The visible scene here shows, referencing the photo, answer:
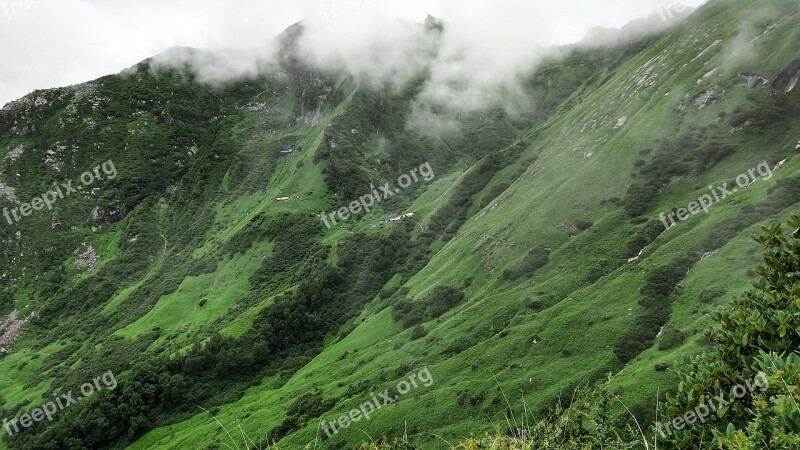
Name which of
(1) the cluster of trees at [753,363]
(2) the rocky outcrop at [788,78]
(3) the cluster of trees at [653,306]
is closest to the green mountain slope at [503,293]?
(3) the cluster of trees at [653,306]

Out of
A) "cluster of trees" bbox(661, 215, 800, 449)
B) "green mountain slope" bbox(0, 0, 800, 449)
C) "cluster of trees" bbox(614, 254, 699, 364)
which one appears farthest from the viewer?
"green mountain slope" bbox(0, 0, 800, 449)

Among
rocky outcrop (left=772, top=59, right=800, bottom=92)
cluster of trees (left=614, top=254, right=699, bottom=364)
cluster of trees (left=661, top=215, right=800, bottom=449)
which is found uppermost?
cluster of trees (left=661, top=215, right=800, bottom=449)

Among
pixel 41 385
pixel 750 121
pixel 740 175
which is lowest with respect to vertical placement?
pixel 740 175

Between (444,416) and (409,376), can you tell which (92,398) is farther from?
(444,416)

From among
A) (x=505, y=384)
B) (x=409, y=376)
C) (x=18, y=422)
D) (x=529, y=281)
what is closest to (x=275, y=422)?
(x=409, y=376)

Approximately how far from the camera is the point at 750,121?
112188 mm

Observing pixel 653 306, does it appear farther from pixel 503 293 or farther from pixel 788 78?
pixel 788 78

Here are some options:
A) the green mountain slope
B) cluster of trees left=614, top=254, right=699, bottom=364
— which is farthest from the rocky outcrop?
cluster of trees left=614, top=254, right=699, bottom=364

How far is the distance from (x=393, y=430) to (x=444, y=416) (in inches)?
397

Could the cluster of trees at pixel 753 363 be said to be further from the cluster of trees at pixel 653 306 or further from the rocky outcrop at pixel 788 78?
the rocky outcrop at pixel 788 78

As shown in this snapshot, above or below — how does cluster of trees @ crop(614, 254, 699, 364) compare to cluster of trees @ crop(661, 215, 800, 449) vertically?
below

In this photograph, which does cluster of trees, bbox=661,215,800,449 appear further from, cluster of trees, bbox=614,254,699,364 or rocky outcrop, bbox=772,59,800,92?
rocky outcrop, bbox=772,59,800,92

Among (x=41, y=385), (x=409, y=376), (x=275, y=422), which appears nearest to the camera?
(x=409, y=376)

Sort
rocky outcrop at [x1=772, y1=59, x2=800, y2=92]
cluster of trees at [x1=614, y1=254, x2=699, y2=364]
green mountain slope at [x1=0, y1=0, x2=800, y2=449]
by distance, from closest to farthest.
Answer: cluster of trees at [x1=614, y1=254, x2=699, y2=364] → green mountain slope at [x1=0, y1=0, x2=800, y2=449] → rocky outcrop at [x1=772, y1=59, x2=800, y2=92]
